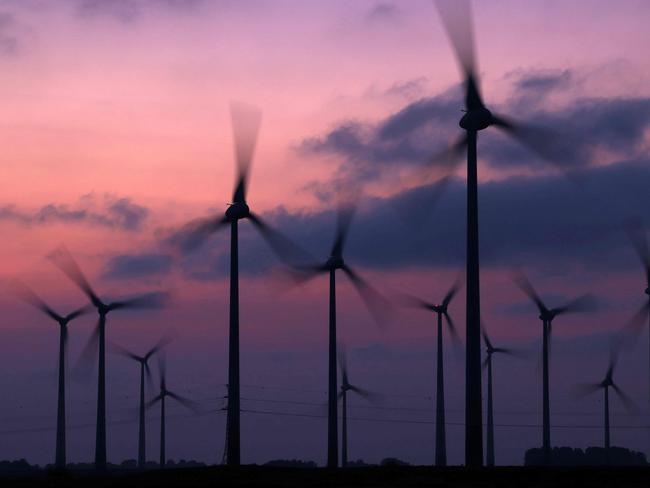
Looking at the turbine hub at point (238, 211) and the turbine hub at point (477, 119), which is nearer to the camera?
the turbine hub at point (477, 119)

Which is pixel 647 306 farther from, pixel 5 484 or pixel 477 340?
pixel 5 484

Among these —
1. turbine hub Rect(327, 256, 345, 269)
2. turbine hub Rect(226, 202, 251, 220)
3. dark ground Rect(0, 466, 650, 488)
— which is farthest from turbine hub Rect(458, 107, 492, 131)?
turbine hub Rect(327, 256, 345, 269)

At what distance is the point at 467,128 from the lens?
86062 millimetres

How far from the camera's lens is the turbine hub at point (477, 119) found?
85.2 meters

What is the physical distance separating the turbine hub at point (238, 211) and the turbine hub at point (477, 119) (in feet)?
90.5

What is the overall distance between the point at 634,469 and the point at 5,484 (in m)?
41.3

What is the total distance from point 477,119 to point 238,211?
2913cm

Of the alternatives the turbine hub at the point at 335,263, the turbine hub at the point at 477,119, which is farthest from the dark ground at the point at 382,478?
the turbine hub at the point at 335,263

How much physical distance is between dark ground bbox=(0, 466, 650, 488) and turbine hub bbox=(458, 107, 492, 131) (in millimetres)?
24124

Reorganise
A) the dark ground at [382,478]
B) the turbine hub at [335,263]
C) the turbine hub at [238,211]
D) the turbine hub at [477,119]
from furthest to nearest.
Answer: the turbine hub at [335,263] < the turbine hub at [238,211] < the turbine hub at [477,119] < the dark ground at [382,478]

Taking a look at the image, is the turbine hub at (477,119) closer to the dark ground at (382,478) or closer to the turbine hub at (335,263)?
the dark ground at (382,478)

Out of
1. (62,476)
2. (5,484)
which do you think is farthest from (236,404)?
(5,484)

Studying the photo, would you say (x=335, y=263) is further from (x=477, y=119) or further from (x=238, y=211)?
(x=477, y=119)

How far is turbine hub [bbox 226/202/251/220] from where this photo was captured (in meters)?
107
